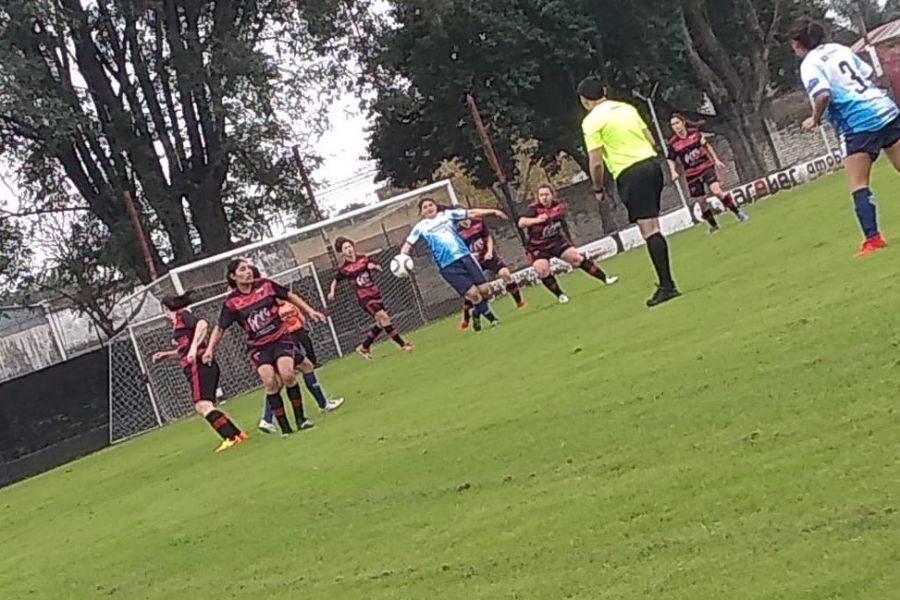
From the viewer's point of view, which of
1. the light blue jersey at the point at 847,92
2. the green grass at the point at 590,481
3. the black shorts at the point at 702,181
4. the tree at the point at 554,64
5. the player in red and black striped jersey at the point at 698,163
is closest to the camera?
the green grass at the point at 590,481

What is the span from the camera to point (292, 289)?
91.8 feet

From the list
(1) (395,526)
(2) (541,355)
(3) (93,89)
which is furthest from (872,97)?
(3) (93,89)

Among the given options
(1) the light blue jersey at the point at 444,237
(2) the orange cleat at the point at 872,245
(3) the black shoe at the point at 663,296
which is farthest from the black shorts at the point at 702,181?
(2) the orange cleat at the point at 872,245

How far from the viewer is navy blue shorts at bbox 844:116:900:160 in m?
10.2

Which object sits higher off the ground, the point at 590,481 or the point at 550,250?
the point at 550,250

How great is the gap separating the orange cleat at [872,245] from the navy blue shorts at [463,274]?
7.79 metres

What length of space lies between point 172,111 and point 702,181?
15.5 metres

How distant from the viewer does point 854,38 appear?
262ft

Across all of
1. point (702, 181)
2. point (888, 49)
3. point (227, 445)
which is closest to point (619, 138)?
point (227, 445)

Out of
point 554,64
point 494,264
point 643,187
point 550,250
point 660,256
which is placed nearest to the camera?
point 643,187

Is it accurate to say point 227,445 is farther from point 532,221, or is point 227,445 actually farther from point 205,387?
point 532,221

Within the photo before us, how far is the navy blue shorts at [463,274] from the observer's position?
17.7 metres

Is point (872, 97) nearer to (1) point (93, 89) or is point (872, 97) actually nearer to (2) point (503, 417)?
(2) point (503, 417)

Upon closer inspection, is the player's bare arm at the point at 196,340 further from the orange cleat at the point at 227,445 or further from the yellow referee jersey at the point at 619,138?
the yellow referee jersey at the point at 619,138
